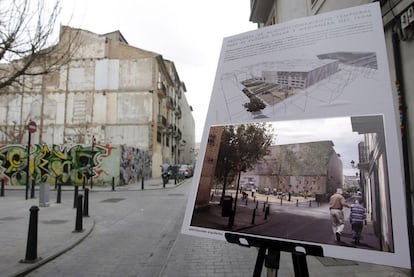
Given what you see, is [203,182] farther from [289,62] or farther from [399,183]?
[399,183]

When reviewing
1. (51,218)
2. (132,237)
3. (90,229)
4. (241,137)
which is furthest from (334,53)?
(51,218)

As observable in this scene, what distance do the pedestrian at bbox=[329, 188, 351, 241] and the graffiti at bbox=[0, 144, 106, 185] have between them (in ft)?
71.0

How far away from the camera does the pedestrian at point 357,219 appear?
64.4 inches

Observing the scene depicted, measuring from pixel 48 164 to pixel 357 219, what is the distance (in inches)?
906

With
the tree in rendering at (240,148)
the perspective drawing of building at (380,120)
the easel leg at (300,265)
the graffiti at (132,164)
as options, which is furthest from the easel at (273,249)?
the graffiti at (132,164)

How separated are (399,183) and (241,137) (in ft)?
3.23

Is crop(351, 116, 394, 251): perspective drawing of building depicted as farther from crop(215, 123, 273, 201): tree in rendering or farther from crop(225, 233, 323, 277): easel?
crop(215, 123, 273, 201): tree in rendering

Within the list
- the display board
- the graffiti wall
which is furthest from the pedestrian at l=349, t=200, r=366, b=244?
the graffiti wall

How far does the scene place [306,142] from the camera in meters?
1.91

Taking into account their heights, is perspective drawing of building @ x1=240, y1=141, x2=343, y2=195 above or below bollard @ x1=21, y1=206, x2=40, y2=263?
above

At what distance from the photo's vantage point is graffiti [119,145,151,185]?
23316 mm

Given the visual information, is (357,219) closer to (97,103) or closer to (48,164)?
(48,164)

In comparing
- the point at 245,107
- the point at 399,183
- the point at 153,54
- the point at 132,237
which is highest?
the point at 153,54

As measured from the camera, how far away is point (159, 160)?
1417 inches
